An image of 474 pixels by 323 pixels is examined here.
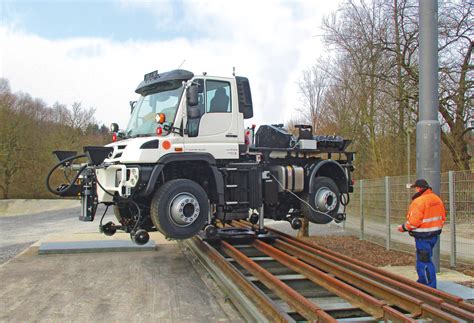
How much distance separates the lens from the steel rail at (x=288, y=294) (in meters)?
4.62

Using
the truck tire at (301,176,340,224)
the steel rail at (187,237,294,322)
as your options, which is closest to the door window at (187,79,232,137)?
the steel rail at (187,237,294,322)

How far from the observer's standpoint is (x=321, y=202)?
9594mm

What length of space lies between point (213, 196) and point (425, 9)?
480 centimetres

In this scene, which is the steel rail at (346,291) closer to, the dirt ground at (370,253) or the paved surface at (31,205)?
the dirt ground at (370,253)

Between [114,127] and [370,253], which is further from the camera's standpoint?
[370,253]

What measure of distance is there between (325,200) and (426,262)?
305 centimetres

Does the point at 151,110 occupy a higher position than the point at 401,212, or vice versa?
the point at 151,110

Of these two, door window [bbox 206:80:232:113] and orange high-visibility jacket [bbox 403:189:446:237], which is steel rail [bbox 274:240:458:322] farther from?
door window [bbox 206:80:232:113]

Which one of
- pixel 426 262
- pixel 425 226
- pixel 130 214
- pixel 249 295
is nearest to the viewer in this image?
pixel 249 295

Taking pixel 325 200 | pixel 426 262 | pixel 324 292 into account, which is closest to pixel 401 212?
pixel 325 200

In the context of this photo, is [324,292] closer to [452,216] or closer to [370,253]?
[452,216]

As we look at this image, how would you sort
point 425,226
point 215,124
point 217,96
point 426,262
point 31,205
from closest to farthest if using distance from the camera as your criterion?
point 426,262 < point 425,226 < point 215,124 < point 217,96 < point 31,205

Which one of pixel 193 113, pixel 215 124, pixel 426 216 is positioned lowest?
pixel 426 216

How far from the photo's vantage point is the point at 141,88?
9.00m
